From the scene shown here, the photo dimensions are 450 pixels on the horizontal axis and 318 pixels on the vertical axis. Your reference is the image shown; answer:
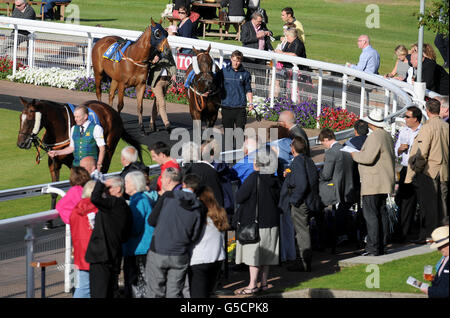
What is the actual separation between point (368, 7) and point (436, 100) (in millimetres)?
28422

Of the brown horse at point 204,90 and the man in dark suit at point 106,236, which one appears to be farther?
the brown horse at point 204,90

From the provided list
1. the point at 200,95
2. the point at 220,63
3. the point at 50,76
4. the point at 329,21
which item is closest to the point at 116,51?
the point at 220,63

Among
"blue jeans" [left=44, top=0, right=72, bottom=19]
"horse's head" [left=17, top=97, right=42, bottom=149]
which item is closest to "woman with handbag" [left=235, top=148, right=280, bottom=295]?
"horse's head" [left=17, top=97, right=42, bottom=149]

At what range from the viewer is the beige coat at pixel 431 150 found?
10539mm

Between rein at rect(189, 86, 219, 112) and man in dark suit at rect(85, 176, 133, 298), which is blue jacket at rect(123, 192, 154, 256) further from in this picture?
rein at rect(189, 86, 219, 112)

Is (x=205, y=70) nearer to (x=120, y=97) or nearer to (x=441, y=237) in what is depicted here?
(x=120, y=97)

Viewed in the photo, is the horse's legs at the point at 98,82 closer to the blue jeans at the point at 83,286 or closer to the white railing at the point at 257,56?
the white railing at the point at 257,56

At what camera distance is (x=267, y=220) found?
9.02 m

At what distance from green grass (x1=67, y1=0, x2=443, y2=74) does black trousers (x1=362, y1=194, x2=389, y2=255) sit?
1510 cm

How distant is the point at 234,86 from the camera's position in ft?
46.5

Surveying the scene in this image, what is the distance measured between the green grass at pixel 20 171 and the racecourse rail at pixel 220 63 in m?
2.93

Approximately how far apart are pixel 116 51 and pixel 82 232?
31.4 feet

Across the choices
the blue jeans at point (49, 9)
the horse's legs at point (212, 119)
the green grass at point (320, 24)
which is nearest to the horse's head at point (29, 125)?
the green grass at point (320, 24)
